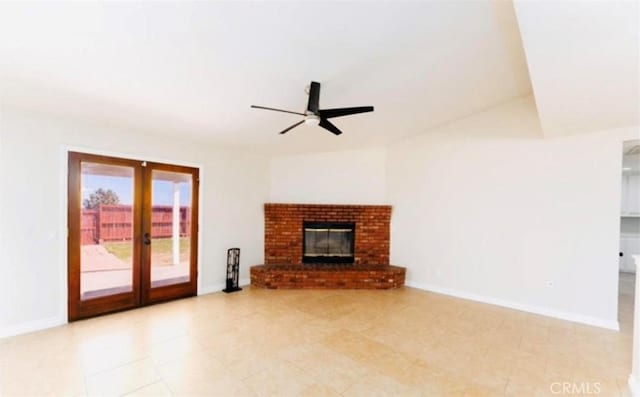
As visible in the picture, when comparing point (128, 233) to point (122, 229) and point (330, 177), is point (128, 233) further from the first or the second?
point (330, 177)

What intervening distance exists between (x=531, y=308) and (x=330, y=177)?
3881mm

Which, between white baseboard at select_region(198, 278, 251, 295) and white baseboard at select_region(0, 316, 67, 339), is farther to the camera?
white baseboard at select_region(198, 278, 251, 295)

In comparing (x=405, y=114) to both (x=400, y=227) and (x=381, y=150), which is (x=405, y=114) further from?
(x=400, y=227)

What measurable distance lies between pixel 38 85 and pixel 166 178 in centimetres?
189

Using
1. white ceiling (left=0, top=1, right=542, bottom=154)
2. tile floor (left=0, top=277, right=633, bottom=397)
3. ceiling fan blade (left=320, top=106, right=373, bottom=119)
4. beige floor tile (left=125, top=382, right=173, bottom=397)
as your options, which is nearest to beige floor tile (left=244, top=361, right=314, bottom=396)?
tile floor (left=0, top=277, right=633, bottom=397)

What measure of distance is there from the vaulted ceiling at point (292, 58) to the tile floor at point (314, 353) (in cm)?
253

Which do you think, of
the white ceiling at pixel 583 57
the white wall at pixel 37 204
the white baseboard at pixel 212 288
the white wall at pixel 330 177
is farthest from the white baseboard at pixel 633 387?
the white wall at pixel 37 204

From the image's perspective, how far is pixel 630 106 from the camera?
300cm

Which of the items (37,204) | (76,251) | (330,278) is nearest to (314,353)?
(330,278)

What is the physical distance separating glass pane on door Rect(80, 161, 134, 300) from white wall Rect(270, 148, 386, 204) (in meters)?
2.58

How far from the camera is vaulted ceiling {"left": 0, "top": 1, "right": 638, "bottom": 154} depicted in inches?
77.0

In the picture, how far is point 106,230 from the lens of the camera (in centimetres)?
382

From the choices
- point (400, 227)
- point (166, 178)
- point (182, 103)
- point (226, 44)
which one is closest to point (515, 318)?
point (400, 227)

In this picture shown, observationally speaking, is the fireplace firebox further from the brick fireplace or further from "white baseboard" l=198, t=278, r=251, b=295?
"white baseboard" l=198, t=278, r=251, b=295
